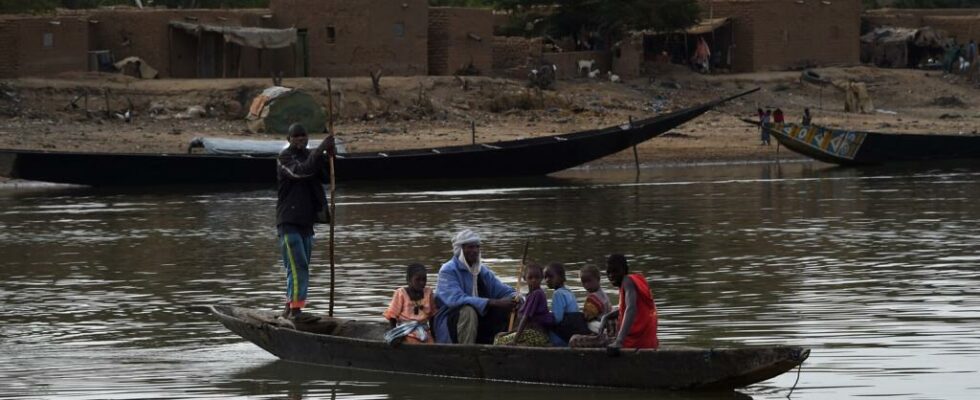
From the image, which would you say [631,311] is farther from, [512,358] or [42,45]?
[42,45]

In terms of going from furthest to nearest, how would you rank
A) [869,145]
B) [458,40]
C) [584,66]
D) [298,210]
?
[584,66] → [458,40] → [869,145] → [298,210]

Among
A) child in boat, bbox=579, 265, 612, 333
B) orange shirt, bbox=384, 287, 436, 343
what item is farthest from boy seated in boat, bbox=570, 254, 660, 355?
orange shirt, bbox=384, 287, 436, 343

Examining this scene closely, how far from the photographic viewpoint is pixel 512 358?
10000 mm

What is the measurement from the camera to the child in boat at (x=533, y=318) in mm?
10023

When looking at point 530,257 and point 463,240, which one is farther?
point 530,257

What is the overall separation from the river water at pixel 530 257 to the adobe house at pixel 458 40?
716 centimetres

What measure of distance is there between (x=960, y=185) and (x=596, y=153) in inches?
223

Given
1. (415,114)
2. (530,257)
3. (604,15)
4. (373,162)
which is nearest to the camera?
(530,257)

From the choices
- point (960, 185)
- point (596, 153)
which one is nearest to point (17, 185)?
point (596, 153)

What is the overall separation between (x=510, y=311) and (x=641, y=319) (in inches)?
44.3

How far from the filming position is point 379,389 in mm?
10484

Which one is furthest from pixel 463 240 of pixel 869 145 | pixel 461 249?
pixel 869 145

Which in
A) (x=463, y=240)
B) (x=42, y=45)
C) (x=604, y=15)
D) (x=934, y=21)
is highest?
(x=604, y=15)

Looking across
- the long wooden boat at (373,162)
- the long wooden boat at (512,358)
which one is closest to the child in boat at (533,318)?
the long wooden boat at (512,358)
